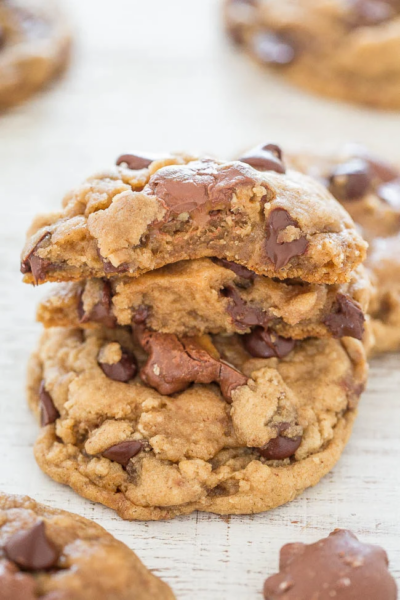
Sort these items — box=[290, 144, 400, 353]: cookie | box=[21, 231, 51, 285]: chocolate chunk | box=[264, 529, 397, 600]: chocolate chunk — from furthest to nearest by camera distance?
box=[290, 144, 400, 353]: cookie
box=[21, 231, 51, 285]: chocolate chunk
box=[264, 529, 397, 600]: chocolate chunk

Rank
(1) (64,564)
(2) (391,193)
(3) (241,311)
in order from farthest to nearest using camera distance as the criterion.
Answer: (2) (391,193)
(3) (241,311)
(1) (64,564)

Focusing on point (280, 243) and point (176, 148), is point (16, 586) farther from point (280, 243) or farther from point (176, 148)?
point (176, 148)

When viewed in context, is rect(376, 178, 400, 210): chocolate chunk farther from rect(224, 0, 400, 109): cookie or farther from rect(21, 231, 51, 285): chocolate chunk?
rect(21, 231, 51, 285): chocolate chunk

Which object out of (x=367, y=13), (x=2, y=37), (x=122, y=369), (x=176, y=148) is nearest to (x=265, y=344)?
(x=122, y=369)

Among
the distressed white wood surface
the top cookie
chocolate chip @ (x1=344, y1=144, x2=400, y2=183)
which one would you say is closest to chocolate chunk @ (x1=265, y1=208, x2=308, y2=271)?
the top cookie

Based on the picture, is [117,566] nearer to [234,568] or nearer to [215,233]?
[234,568]

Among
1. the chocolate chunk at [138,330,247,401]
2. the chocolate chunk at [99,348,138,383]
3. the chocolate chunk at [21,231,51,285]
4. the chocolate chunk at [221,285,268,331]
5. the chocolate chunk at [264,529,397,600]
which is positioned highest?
the chocolate chunk at [21,231,51,285]
